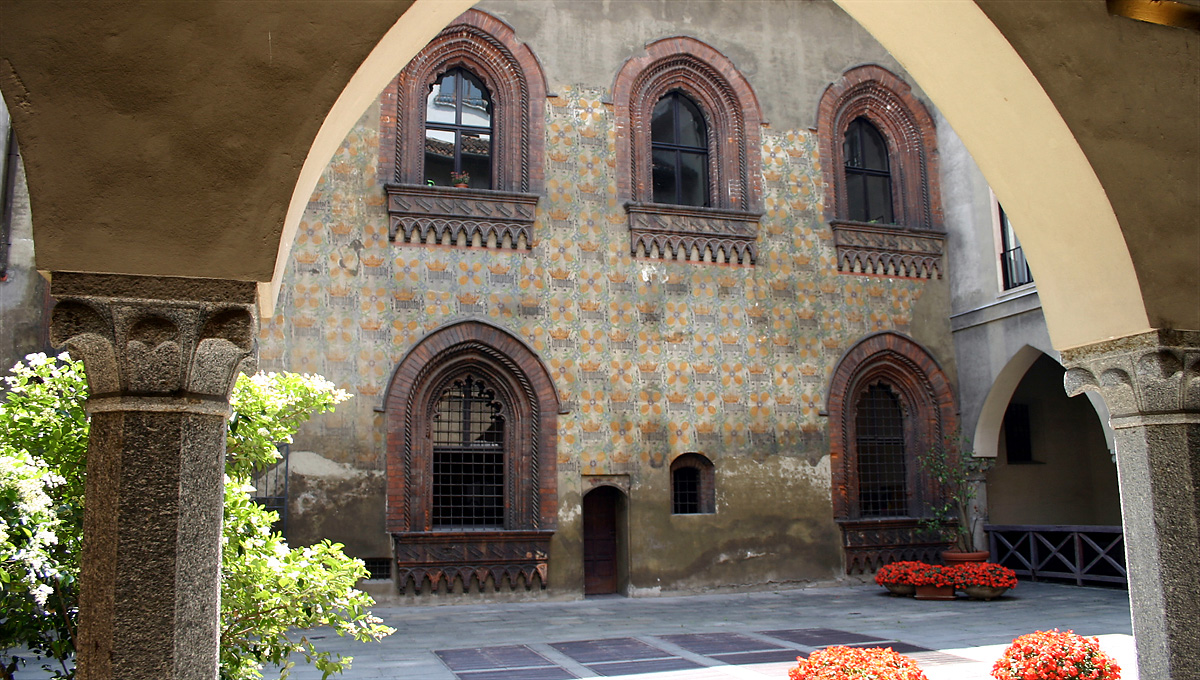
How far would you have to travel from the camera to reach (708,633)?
9.85 meters

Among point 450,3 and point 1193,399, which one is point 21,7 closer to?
point 450,3

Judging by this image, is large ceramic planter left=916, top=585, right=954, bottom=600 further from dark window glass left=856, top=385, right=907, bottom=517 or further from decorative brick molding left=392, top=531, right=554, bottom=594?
decorative brick molding left=392, top=531, right=554, bottom=594

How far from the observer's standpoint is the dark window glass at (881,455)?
48.1 ft

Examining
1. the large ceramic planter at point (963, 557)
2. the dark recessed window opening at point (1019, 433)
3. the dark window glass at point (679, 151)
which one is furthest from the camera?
the dark recessed window opening at point (1019, 433)

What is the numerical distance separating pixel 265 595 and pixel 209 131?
2.64 meters

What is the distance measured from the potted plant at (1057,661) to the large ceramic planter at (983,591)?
671cm

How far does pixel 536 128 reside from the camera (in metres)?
13.3

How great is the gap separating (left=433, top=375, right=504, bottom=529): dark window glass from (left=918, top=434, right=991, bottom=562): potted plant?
21.4 ft

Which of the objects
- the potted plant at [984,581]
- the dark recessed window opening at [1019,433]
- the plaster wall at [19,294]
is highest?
the plaster wall at [19,294]

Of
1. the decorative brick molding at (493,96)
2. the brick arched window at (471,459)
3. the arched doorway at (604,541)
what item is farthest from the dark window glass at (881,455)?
the decorative brick molding at (493,96)

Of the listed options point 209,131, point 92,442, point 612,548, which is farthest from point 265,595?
point 612,548

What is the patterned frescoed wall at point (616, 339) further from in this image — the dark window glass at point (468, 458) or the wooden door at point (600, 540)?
the dark window glass at point (468, 458)

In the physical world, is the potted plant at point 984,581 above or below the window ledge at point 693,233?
below

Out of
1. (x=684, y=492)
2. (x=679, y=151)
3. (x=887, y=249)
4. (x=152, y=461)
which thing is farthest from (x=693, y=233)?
(x=152, y=461)
